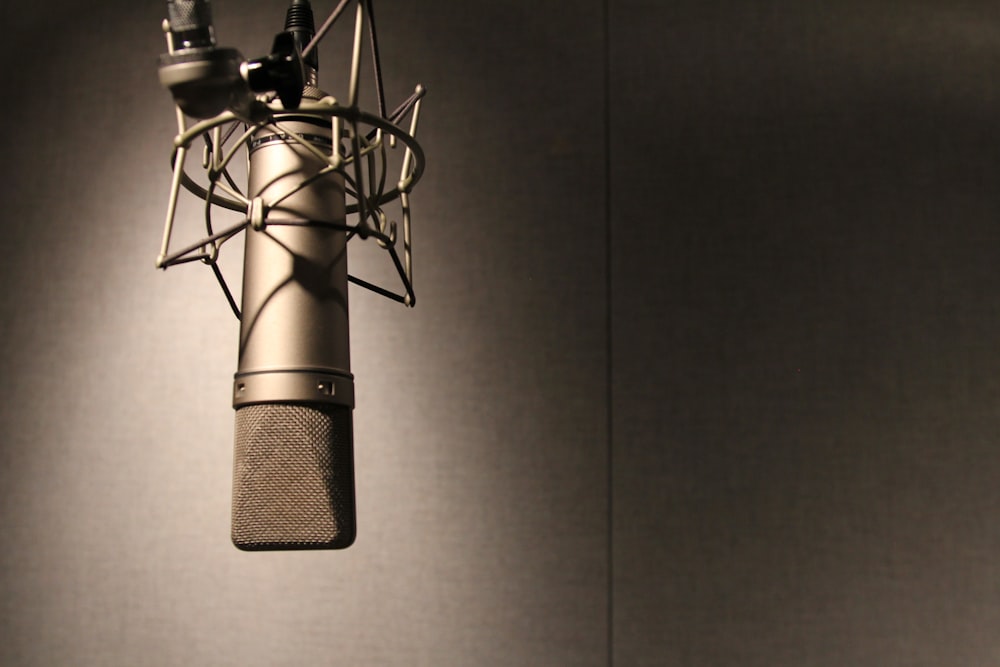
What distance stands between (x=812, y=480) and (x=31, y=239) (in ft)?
4.44

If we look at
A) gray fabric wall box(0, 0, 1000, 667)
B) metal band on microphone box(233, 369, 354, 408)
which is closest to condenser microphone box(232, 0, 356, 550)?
metal band on microphone box(233, 369, 354, 408)

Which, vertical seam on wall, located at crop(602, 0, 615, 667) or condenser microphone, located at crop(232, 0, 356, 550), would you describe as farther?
vertical seam on wall, located at crop(602, 0, 615, 667)

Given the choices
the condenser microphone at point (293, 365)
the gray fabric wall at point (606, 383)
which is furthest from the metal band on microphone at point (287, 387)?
the gray fabric wall at point (606, 383)

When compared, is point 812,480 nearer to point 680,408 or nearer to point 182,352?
point 680,408

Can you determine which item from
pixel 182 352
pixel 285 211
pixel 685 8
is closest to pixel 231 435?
pixel 182 352

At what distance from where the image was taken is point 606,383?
152 centimetres

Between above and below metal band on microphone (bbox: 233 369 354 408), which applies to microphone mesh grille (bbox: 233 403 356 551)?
below

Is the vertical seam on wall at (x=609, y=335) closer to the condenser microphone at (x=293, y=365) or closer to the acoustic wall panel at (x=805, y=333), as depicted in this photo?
the acoustic wall panel at (x=805, y=333)

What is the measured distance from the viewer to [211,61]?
0.63 meters

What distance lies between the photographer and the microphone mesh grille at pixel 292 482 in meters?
0.85

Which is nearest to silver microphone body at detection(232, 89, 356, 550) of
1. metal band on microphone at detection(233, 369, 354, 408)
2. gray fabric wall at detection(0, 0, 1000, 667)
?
metal band on microphone at detection(233, 369, 354, 408)

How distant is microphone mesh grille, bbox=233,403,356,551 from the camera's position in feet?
2.79

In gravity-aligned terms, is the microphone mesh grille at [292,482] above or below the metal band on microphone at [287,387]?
below

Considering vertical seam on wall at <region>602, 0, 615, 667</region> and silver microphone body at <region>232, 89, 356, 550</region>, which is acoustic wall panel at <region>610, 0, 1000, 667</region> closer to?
vertical seam on wall at <region>602, 0, 615, 667</region>
